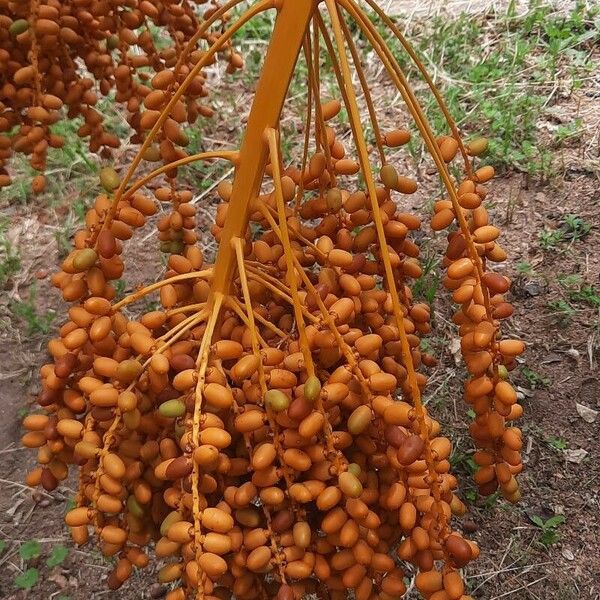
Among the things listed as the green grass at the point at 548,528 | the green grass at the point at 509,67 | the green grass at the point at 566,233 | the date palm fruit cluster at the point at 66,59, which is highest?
the date palm fruit cluster at the point at 66,59

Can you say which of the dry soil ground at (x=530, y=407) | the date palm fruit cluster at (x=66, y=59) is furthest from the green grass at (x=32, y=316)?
the date palm fruit cluster at (x=66, y=59)

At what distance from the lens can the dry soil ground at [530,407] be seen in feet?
6.26

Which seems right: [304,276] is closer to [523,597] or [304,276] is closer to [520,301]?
[523,597]

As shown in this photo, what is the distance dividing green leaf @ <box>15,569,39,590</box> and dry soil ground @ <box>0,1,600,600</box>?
2 centimetres

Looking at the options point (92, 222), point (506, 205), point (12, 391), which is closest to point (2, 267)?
point (12, 391)

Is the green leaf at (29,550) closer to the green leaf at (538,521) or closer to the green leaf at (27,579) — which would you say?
the green leaf at (27,579)

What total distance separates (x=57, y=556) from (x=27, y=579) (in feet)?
0.29

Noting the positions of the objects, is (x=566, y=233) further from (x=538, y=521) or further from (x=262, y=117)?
(x=262, y=117)

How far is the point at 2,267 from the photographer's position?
2834mm

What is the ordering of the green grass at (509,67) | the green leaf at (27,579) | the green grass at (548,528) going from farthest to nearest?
the green grass at (509,67), the green leaf at (27,579), the green grass at (548,528)

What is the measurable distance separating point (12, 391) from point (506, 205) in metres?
1.67

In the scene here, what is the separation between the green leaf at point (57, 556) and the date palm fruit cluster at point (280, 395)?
1.07 metres

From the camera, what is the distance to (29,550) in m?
2.09

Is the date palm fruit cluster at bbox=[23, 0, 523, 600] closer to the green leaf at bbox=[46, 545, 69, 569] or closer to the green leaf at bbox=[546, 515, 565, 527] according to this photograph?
the green leaf at bbox=[546, 515, 565, 527]
